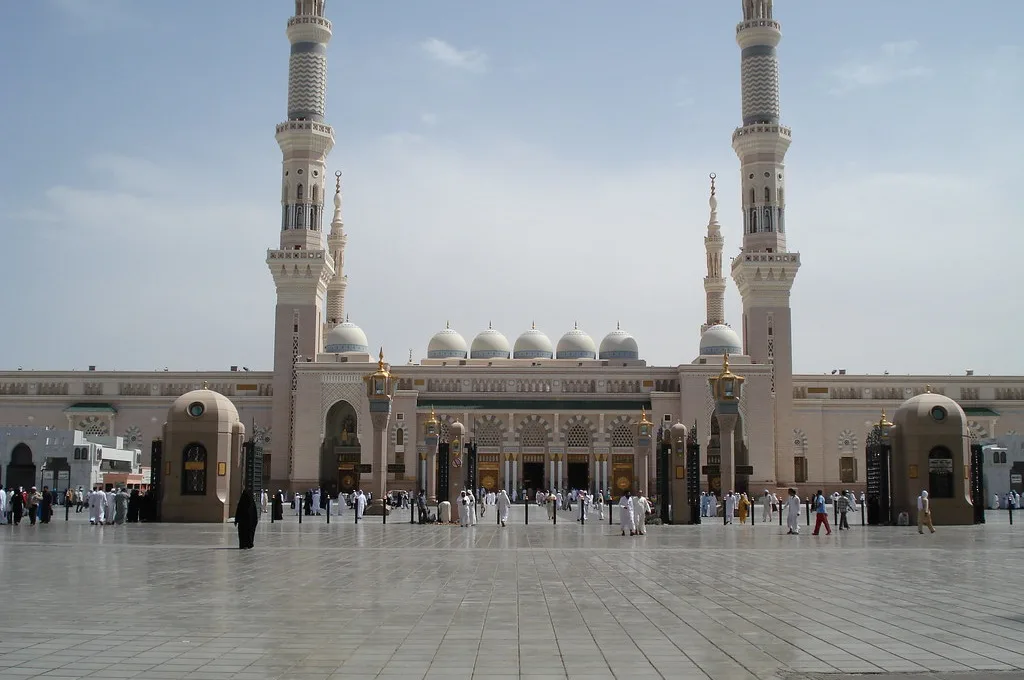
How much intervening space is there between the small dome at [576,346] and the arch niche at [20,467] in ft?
86.5

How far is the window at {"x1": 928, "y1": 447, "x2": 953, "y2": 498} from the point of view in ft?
85.9

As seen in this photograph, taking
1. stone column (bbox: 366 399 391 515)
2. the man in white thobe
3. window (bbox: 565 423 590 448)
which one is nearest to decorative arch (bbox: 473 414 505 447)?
window (bbox: 565 423 590 448)

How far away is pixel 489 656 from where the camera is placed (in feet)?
24.3

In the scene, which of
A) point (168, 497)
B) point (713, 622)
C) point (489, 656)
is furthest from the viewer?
point (168, 497)

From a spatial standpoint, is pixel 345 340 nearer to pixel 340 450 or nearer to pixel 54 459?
pixel 340 450

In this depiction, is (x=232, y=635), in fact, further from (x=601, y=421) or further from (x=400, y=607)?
(x=601, y=421)

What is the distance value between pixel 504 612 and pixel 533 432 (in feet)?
141

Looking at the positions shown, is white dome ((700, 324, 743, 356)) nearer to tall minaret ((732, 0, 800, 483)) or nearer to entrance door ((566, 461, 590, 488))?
tall minaret ((732, 0, 800, 483))

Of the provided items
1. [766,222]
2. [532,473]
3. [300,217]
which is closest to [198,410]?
[300,217]

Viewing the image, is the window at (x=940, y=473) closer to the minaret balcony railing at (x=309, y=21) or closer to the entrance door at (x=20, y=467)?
the entrance door at (x=20, y=467)

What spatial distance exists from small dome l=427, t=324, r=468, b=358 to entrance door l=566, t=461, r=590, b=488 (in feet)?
29.4

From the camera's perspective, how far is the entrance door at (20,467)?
4462 centimetres

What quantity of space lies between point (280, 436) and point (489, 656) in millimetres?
45625

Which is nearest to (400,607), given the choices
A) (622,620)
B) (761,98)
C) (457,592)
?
(457,592)
